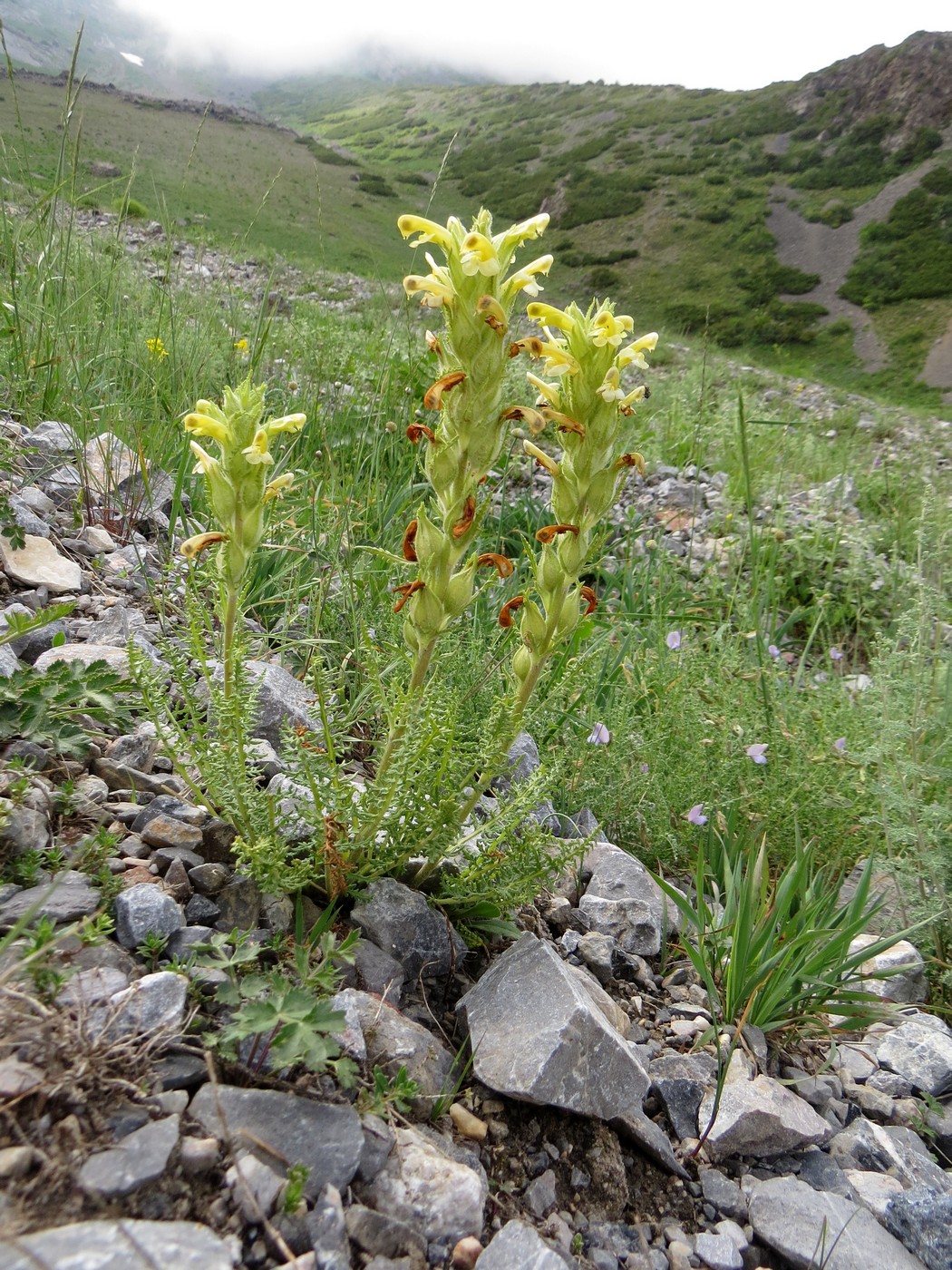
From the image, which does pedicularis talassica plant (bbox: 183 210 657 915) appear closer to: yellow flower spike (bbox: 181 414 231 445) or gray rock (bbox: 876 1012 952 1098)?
yellow flower spike (bbox: 181 414 231 445)

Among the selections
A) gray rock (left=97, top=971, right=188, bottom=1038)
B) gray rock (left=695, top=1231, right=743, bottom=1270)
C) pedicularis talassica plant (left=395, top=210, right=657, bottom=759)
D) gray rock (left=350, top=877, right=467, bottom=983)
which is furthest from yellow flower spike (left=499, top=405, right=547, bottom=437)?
gray rock (left=695, top=1231, right=743, bottom=1270)

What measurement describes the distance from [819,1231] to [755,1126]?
0.19 meters

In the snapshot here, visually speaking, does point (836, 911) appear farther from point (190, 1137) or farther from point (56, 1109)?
point (56, 1109)

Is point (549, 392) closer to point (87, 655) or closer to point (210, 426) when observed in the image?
point (210, 426)

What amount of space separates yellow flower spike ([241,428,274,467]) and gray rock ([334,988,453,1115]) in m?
1.01

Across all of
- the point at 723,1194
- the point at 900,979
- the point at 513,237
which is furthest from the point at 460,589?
the point at 900,979

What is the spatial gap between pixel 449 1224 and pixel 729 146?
2413 inches

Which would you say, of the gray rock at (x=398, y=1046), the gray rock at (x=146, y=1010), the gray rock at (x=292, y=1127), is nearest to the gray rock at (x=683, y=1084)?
the gray rock at (x=398, y=1046)

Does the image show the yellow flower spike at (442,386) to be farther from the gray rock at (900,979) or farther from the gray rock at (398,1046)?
the gray rock at (900,979)

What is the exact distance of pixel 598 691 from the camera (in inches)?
124

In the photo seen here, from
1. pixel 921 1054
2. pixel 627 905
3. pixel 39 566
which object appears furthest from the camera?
pixel 39 566

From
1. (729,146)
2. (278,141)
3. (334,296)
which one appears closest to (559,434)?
(334,296)

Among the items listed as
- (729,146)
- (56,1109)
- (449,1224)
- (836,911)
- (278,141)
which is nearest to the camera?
(56,1109)

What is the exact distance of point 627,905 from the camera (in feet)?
6.46
